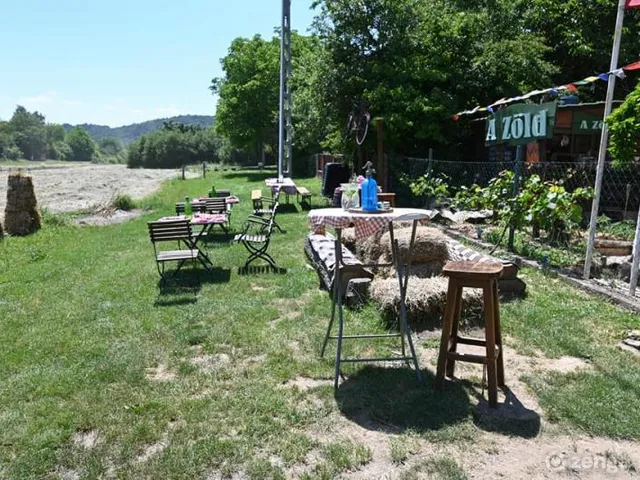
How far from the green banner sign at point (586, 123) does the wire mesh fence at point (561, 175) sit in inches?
29.7

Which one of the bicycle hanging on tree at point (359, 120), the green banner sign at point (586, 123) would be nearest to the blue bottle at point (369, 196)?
the bicycle hanging on tree at point (359, 120)

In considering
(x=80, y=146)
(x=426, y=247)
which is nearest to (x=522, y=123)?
(x=426, y=247)

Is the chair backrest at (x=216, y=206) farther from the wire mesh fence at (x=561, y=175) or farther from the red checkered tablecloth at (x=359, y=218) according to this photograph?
the red checkered tablecloth at (x=359, y=218)

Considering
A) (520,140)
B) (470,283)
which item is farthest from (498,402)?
(520,140)

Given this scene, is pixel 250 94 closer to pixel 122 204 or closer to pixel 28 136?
pixel 122 204

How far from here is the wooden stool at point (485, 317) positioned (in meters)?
3.43

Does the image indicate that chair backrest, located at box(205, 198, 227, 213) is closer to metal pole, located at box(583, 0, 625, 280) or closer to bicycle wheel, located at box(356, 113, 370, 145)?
bicycle wheel, located at box(356, 113, 370, 145)

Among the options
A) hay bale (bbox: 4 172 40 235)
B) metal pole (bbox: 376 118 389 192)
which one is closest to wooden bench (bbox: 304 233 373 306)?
metal pole (bbox: 376 118 389 192)

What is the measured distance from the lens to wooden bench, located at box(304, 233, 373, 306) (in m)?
5.45

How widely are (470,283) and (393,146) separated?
11.0m

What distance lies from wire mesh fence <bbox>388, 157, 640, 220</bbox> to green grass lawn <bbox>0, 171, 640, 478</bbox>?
4.32 meters

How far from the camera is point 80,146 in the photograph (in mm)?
185625

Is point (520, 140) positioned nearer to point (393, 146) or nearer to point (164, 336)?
point (164, 336)

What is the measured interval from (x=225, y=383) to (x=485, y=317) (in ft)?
6.70
